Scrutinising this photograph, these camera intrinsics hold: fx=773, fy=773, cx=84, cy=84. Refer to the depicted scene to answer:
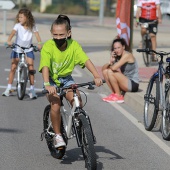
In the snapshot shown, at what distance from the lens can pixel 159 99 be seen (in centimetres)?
1070

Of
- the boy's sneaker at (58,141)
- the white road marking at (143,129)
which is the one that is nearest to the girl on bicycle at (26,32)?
the white road marking at (143,129)

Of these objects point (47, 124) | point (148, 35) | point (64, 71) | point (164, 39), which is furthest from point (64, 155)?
point (164, 39)

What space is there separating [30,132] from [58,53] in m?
2.47

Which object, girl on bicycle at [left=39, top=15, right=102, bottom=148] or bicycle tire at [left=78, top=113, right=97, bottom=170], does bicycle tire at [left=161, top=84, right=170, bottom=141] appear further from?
bicycle tire at [left=78, top=113, right=97, bottom=170]

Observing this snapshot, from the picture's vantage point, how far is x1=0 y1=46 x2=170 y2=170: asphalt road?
8688 millimetres

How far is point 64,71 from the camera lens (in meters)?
8.55

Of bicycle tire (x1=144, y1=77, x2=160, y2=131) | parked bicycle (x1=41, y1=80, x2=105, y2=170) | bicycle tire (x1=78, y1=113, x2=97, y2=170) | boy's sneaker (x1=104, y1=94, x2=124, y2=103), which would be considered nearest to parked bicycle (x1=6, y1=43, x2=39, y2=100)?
boy's sneaker (x1=104, y1=94, x2=124, y2=103)

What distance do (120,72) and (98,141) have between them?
415 centimetres

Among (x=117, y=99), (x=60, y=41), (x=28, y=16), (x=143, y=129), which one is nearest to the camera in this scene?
(x=60, y=41)

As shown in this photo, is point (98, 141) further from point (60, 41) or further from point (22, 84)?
point (22, 84)

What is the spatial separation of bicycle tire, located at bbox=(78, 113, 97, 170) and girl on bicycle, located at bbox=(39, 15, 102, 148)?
1.44 ft

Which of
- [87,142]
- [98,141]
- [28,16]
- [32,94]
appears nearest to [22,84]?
[32,94]

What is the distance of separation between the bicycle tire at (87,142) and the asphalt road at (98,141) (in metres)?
0.51

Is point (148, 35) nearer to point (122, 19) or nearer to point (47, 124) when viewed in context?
point (122, 19)
